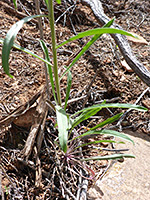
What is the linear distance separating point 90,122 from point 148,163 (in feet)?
1.57

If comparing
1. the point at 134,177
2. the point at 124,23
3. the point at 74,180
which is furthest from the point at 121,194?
the point at 124,23

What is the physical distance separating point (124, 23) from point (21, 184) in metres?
1.96

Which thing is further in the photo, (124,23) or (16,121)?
(124,23)

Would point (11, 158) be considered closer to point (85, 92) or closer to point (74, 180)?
point (74, 180)

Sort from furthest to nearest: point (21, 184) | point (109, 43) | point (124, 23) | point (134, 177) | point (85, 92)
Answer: point (124, 23)
point (109, 43)
point (85, 92)
point (134, 177)
point (21, 184)

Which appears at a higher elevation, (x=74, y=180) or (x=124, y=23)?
(x=124, y=23)

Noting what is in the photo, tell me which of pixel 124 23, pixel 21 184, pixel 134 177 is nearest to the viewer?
pixel 21 184

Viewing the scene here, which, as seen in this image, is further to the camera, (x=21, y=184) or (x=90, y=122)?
(x=90, y=122)

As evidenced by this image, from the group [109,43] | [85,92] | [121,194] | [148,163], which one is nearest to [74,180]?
[121,194]

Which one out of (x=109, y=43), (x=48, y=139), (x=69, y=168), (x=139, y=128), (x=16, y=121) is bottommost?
(x=139, y=128)

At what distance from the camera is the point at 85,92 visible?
160cm

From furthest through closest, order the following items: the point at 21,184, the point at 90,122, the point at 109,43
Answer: the point at 109,43 < the point at 90,122 < the point at 21,184

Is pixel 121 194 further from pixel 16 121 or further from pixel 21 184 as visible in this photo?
pixel 16 121

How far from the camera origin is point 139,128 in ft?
5.24
